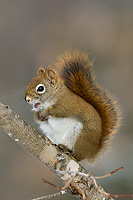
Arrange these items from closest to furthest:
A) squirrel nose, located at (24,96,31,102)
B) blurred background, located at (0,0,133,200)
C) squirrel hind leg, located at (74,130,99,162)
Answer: squirrel nose, located at (24,96,31,102) < squirrel hind leg, located at (74,130,99,162) < blurred background, located at (0,0,133,200)

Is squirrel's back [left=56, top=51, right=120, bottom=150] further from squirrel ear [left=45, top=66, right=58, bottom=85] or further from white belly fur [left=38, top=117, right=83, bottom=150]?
white belly fur [left=38, top=117, right=83, bottom=150]

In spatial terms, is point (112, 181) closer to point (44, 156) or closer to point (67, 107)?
point (67, 107)

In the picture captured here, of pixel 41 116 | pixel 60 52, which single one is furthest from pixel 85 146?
pixel 60 52

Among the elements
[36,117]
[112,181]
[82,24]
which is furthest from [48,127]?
[82,24]

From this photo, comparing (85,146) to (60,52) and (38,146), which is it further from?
(60,52)

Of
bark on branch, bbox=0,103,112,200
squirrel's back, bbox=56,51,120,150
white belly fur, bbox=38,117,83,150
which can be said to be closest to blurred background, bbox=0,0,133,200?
squirrel's back, bbox=56,51,120,150

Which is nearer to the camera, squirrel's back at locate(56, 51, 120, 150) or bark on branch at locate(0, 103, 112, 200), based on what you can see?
bark on branch at locate(0, 103, 112, 200)

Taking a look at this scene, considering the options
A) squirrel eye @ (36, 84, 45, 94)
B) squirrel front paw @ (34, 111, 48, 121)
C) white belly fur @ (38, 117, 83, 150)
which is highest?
squirrel eye @ (36, 84, 45, 94)
